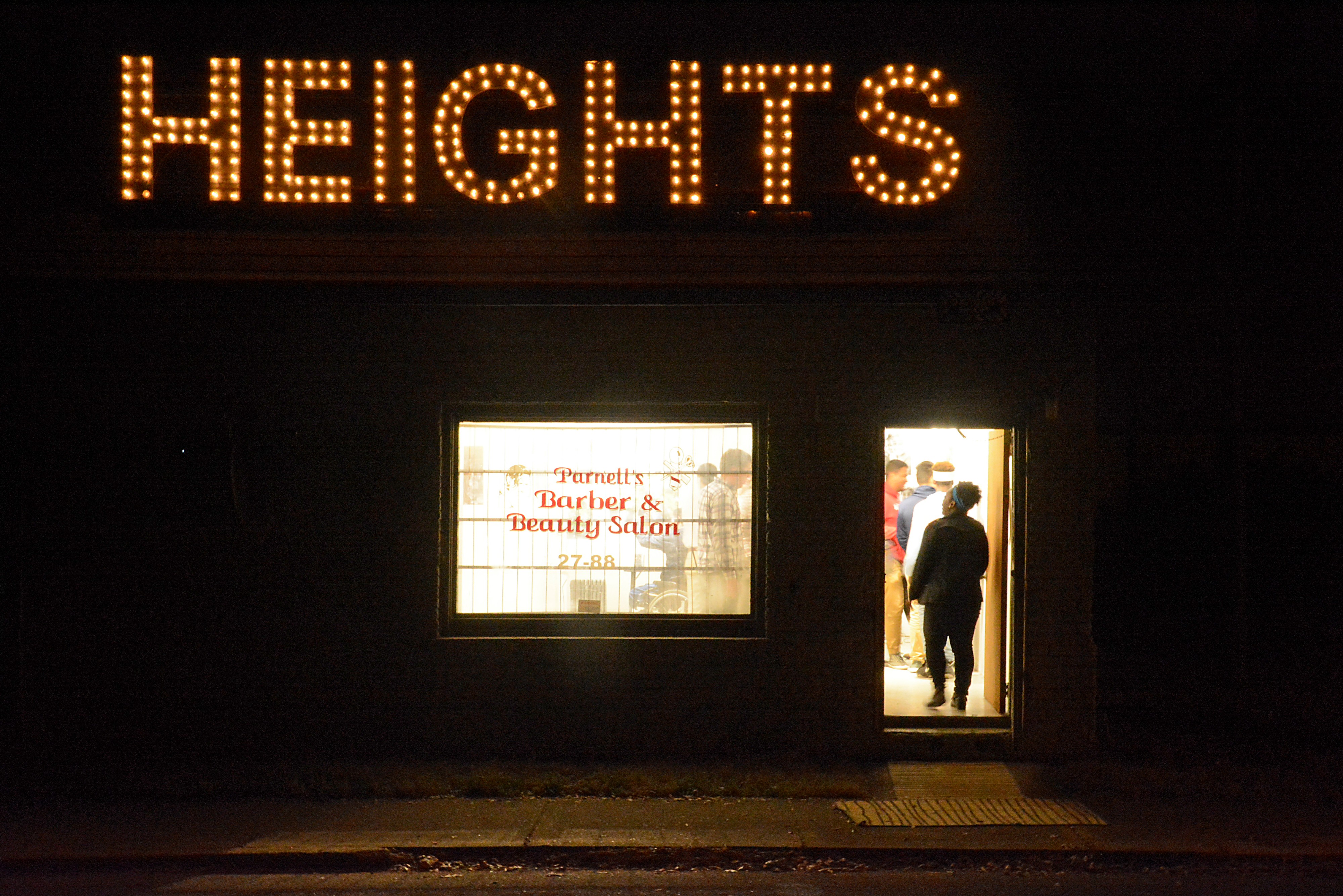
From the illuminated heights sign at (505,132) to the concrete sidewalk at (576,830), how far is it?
4.22 metres

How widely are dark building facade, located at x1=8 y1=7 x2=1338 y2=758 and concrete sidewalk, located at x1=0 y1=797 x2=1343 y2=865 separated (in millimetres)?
1108

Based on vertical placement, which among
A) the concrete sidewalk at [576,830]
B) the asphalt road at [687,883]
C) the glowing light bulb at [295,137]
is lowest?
the asphalt road at [687,883]

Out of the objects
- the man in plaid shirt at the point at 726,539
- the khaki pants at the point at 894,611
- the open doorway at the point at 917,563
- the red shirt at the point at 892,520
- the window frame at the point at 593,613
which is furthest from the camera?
the khaki pants at the point at 894,611

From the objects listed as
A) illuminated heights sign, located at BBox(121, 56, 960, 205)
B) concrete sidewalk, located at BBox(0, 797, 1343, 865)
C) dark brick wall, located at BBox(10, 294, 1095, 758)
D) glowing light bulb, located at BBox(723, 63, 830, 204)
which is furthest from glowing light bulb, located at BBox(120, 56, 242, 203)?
concrete sidewalk, located at BBox(0, 797, 1343, 865)

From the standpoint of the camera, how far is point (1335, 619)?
8.07 metres

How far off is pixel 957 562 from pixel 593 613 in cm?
286

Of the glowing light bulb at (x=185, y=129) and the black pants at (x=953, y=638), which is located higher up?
the glowing light bulb at (x=185, y=129)

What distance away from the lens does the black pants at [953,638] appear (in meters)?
8.27

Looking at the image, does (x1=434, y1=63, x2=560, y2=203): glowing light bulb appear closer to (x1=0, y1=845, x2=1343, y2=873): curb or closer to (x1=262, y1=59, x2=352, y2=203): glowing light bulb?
(x1=262, y1=59, x2=352, y2=203): glowing light bulb

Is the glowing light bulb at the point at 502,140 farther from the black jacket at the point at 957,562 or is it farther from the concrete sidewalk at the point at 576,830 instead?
the concrete sidewalk at the point at 576,830

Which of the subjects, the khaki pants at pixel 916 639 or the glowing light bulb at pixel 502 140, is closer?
the glowing light bulb at pixel 502 140

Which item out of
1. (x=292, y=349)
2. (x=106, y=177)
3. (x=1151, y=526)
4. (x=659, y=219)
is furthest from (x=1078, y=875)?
(x=106, y=177)

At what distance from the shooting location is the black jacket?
829cm

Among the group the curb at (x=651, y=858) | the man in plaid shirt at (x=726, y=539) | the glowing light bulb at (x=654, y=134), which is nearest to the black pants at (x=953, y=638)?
the man in plaid shirt at (x=726, y=539)
